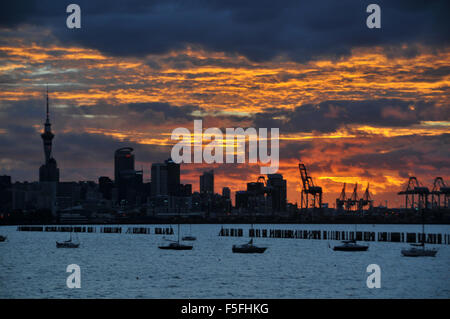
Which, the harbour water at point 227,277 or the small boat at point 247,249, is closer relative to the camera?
the harbour water at point 227,277

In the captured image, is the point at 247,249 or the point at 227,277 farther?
the point at 247,249

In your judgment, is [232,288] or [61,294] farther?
[232,288]

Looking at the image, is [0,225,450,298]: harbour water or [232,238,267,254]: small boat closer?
[0,225,450,298]: harbour water

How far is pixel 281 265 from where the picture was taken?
103062 mm

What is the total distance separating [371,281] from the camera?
260ft
